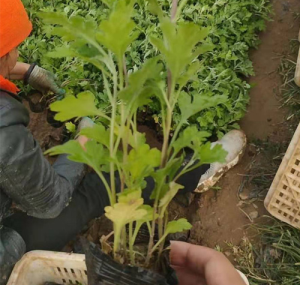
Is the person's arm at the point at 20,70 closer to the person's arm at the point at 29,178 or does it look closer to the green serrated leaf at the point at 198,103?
the person's arm at the point at 29,178

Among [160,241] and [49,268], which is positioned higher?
[160,241]

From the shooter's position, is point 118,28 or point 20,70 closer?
point 118,28

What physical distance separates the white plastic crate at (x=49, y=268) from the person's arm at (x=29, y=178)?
20cm

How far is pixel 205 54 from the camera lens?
2.71 m

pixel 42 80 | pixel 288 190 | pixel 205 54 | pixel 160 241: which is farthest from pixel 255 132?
pixel 160 241

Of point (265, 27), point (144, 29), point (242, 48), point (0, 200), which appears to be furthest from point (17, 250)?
point (265, 27)

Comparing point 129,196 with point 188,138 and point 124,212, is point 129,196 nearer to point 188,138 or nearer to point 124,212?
point 124,212

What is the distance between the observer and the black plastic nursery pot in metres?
1.17

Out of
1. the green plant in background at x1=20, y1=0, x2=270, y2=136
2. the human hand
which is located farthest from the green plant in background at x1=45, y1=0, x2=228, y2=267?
the green plant in background at x1=20, y1=0, x2=270, y2=136

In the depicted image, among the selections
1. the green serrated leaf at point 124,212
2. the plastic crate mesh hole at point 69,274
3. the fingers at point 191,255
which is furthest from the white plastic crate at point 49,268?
the green serrated leaf at point 124,212

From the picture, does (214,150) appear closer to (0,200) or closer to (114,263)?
(114,263)

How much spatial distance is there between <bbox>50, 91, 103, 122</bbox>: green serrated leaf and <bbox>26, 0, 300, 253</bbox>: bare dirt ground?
1.39 metres

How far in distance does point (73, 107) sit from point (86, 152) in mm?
126

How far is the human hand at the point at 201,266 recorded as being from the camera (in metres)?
1.39
